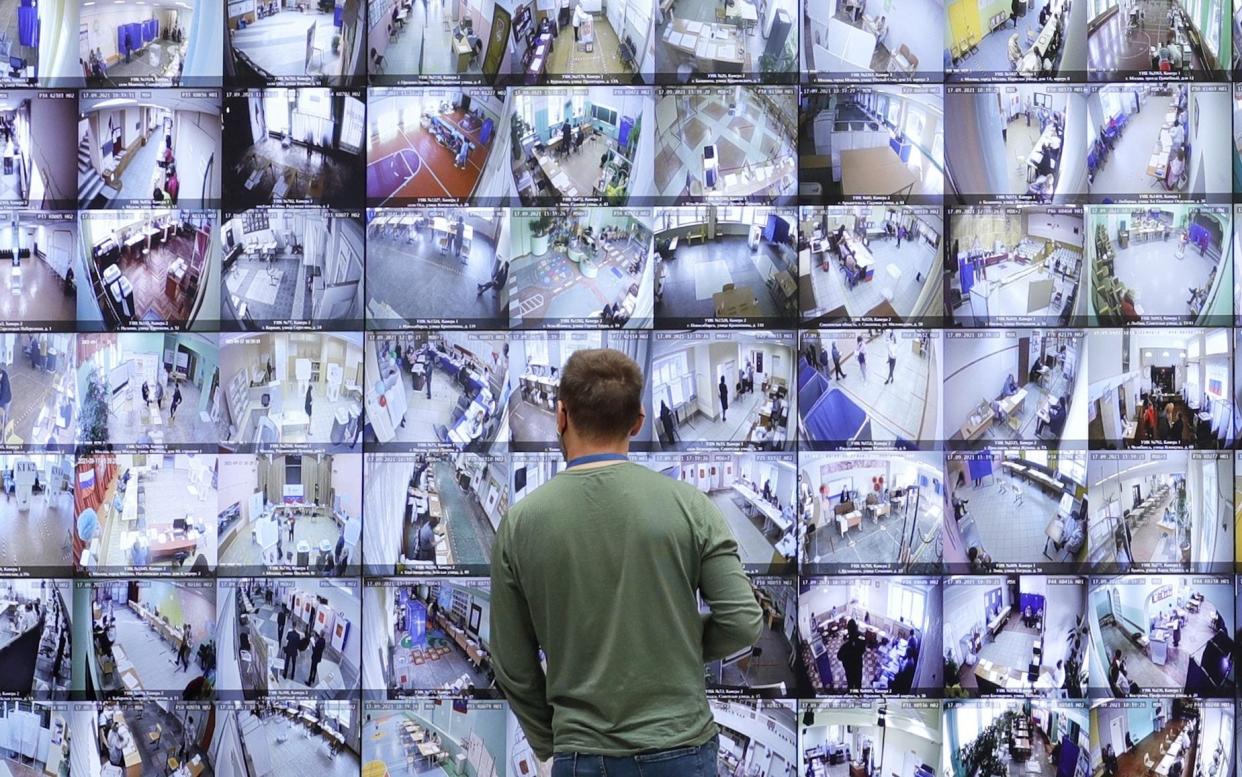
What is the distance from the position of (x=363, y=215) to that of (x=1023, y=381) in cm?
209

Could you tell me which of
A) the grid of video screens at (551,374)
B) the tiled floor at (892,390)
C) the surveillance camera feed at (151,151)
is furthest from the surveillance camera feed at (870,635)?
the surveillance camera feed at (151,151)

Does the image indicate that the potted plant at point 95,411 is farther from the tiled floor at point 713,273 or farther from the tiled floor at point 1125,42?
the tiled floor at point 1125,42

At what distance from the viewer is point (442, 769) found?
348cm

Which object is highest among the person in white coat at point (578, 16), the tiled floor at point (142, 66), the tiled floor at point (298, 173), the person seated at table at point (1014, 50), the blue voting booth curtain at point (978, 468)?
the person in white coat at point (578, 16)

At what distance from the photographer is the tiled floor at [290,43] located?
11.5 feet

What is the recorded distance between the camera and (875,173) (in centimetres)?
351

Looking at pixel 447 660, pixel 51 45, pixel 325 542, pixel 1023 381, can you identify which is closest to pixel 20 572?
pixel 325 542

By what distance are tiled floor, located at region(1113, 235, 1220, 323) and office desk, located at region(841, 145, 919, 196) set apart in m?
0.70

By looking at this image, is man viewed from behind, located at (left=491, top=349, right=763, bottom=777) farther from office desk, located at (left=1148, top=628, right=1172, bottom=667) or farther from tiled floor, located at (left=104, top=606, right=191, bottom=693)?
office desk, located at (left=1148, top=628, right=1172, bottom=667)

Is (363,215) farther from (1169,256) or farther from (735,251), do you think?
(1169,256)

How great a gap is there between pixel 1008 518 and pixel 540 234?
5.51 feet

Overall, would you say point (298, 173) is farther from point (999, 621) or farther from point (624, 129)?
point (999, 621)

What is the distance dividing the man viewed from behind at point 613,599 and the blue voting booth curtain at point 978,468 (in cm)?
144

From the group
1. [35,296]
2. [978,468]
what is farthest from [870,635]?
[35,296]
